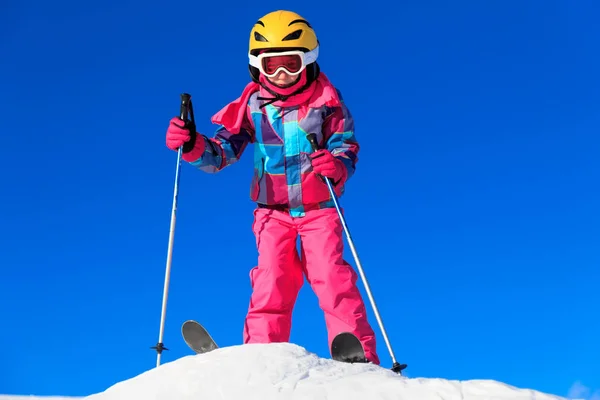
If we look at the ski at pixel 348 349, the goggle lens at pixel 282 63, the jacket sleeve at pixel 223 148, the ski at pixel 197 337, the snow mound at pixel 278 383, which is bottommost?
the snow mound at pixel 278 383

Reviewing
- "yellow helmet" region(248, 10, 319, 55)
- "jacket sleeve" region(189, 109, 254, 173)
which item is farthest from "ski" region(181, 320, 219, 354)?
"yellow helmet" region(248, 10, 319, 55)

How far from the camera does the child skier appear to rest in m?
5.92

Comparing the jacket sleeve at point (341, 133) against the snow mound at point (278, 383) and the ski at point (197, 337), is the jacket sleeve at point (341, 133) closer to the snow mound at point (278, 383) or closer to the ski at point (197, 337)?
the ski at point (197, 337)

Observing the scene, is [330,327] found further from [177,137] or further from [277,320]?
[177,137]

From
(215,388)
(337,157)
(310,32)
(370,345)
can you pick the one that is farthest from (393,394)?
(310,32)

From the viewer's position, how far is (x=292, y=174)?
6.10 m

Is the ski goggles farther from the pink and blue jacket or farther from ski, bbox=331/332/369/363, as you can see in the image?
ski, bbox=331/332/369/363

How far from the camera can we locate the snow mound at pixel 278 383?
364 centimetres

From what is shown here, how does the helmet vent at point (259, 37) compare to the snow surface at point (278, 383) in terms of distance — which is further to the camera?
the helmet vent at point (259, 37)

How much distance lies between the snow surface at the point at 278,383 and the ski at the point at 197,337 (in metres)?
1.17

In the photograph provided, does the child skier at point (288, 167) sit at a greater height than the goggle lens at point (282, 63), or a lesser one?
lesser

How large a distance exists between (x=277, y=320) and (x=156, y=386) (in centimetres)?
230

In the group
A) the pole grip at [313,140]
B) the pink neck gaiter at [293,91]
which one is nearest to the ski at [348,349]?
the pole grip at [313,140]

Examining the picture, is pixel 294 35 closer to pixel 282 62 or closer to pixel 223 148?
pixel 282 62
